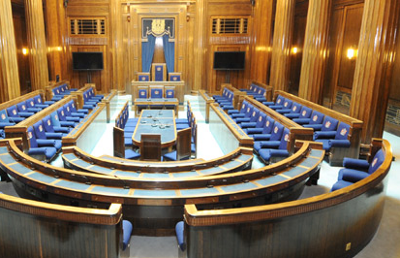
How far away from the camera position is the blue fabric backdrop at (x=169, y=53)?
13.2 m

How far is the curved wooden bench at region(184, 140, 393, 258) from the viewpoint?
2.35 metres

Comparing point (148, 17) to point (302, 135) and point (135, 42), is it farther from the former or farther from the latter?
point (302, 135)

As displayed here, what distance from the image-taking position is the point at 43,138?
583 cm

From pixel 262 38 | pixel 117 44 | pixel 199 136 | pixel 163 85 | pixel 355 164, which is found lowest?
pixel 199 136

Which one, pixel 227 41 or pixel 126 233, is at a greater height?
pixel 227 41

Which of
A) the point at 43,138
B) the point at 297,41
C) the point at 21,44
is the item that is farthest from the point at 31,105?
the point at 297,41

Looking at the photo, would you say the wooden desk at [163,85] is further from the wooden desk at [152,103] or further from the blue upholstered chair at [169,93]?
the wooden desk at [152,103]

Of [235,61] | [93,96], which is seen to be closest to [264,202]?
[93,96]

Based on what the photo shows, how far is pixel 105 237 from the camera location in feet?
7.80

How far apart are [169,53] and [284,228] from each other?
38.2ft

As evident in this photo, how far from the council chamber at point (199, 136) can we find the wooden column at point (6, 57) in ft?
0.11

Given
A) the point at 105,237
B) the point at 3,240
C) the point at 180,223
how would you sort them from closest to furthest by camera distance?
the point at 105,237 → the point at 3,240 → the point at 180,223

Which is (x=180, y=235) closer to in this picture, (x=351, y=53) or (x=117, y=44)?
(x=351, y=53)

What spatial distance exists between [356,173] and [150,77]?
406 inches
